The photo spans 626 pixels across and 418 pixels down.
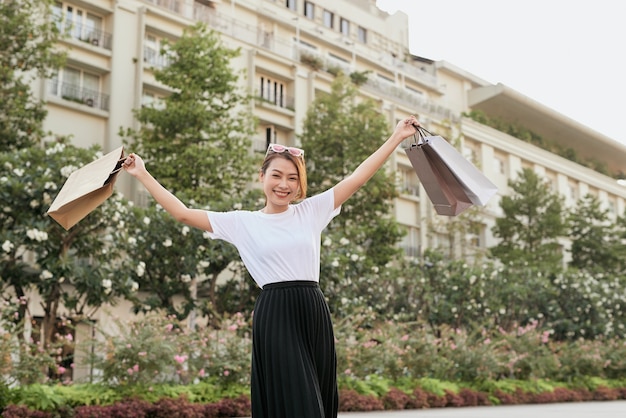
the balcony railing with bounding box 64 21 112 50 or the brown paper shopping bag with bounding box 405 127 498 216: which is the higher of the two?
→ the balcony railing with bounding box 64 21 112 50

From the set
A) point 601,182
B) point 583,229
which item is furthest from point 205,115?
point 601,182

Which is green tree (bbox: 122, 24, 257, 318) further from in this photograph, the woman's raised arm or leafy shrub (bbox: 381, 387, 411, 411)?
the woman's raised arm

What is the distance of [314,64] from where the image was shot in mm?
31344

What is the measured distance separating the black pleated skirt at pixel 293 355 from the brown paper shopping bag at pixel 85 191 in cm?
89

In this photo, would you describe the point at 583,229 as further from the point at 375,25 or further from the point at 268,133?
the point at 268,133

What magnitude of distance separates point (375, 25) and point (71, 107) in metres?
18.7

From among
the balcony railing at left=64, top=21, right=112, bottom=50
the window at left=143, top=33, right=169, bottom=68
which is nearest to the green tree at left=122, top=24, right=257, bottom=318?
the balcony railing at left=64, top=21, right=112, bottom=50

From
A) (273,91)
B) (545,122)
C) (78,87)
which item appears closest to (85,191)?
(78,87)

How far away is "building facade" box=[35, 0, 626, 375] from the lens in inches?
943

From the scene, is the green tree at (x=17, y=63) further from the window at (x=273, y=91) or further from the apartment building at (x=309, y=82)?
the window at (x=273, y=91)

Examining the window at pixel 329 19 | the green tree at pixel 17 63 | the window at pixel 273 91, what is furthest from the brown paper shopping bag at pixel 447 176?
the window at pixel 329 19

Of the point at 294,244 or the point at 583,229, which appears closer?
the point at 294,244

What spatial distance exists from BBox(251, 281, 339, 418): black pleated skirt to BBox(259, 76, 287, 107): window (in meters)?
26.2

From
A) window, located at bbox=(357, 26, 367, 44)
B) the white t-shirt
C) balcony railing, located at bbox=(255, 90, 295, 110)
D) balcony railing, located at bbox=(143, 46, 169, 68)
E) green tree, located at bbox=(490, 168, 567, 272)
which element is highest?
window, located at bbox=(357, 26, 367, 44)
